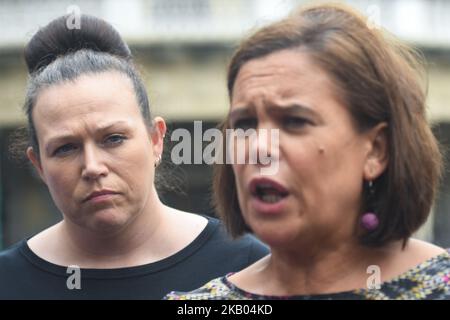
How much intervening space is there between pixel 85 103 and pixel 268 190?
1.26 meters

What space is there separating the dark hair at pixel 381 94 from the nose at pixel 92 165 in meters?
0.94

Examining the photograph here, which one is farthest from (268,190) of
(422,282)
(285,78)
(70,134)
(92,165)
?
(70,134)

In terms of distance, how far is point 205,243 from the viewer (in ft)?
13.3

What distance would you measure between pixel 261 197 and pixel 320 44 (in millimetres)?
472

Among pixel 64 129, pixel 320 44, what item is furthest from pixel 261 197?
pixel 64 129

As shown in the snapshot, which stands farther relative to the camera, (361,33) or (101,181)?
(101,181)

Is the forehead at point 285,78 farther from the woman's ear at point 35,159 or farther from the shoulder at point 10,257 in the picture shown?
the shoulder at point 10,257

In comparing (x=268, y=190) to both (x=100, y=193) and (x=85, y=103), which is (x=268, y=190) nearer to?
(x=100, y=193)

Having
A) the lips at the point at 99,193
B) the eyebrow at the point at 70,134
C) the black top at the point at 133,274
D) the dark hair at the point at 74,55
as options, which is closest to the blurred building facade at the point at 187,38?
the dark hair at the point at 74,55

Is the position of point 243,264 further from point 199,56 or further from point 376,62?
point 199,56

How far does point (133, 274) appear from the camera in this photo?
12.8 feet

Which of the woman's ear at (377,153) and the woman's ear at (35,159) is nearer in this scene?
the woman's ear at (377,153)

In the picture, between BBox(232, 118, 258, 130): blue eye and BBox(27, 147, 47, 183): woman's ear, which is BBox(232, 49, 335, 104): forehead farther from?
BBox(27, 147, 47, 183): woman's ear

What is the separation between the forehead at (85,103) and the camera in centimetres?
376
